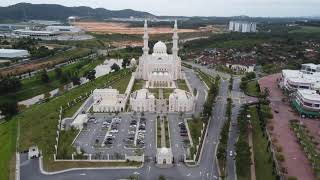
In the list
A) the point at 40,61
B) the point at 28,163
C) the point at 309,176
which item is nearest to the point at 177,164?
the point at 309,176

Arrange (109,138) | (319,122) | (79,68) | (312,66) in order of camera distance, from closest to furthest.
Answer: (109,138)
(319,122)
(312,66)
(79,68)

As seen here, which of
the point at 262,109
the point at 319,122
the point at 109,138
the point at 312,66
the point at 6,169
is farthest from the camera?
the point at 312,66

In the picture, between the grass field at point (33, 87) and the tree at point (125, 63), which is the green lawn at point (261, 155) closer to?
the grass field at point (33, 87)

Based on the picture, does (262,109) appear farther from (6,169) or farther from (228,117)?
(6,169)

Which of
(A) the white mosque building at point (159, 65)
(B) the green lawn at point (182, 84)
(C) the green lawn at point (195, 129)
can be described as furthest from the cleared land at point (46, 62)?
(C) the green lawn at point (195, 129)

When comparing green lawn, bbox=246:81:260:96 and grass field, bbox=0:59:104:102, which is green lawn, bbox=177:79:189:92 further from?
grass field, bbox=0:59:104:102

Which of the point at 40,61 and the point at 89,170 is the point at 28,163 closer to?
the point at 89,170

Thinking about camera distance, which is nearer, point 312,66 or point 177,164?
point 177,164
